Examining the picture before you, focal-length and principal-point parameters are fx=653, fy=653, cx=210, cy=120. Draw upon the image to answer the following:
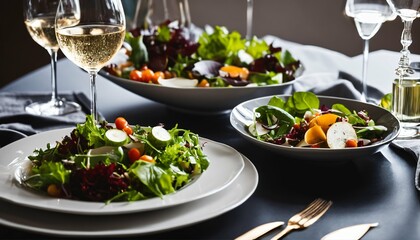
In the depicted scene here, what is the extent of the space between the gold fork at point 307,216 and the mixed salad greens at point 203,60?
0.64 meters

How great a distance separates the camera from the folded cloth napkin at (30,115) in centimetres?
164

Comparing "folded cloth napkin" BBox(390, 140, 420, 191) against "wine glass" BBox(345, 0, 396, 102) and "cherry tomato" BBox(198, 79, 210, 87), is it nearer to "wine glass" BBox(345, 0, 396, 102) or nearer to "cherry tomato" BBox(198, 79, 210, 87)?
"wine glass" BBox(345, 0, 396, 102)

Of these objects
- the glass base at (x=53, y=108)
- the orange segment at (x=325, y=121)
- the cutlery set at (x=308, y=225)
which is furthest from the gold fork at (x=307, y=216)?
the glass base at (x=53, y=108)

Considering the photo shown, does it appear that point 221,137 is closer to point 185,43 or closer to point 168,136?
point 168,136

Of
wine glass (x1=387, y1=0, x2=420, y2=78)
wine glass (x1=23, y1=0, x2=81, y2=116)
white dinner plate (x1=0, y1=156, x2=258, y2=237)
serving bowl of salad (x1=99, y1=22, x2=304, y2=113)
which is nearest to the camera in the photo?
white dinner plate (x1=0, y1=156, x2=258, y2=237)

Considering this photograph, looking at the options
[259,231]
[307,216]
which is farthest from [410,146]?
[259,231]

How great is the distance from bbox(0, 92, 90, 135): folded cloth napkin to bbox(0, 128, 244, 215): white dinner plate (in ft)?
0.99

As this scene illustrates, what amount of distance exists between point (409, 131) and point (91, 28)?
76 centimetres

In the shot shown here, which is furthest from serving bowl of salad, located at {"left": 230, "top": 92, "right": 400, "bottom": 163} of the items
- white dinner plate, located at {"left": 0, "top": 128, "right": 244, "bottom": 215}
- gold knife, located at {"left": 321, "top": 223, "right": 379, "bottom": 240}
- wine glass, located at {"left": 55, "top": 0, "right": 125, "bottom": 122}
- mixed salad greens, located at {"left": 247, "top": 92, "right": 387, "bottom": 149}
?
wine glass, located at {"left": 55, "top": 0, "right": 125, "bottom": 122}

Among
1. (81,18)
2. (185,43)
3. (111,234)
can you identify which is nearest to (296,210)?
(111,234)

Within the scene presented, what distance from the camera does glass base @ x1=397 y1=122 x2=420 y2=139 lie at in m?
1.49

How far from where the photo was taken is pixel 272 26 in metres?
4.38

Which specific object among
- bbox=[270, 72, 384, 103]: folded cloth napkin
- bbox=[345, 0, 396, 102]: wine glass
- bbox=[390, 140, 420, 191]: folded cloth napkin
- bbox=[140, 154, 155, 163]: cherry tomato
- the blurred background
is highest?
bbox=[345, 0, 396, 102]: wine glass

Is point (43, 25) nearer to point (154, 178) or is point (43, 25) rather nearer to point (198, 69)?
point (198, 69)
